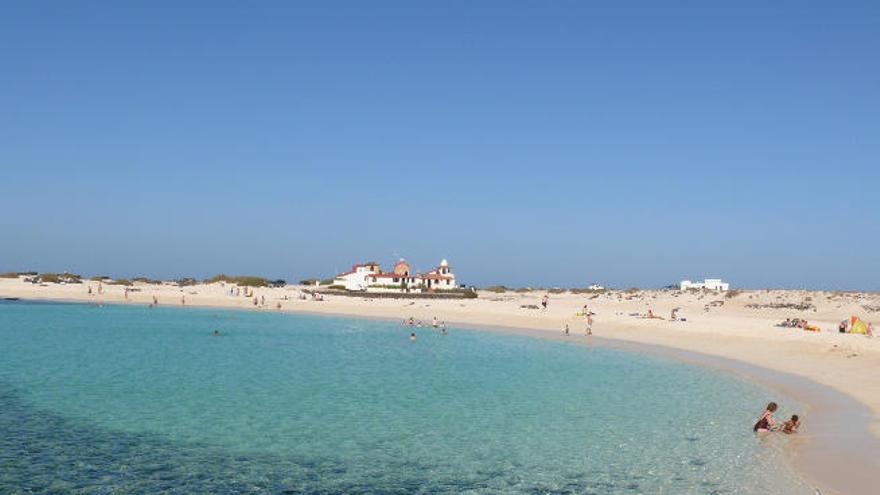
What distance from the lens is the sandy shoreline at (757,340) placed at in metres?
18.5

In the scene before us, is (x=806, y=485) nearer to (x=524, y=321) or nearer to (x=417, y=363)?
(x=417, y=363)

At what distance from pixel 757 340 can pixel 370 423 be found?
108 ft

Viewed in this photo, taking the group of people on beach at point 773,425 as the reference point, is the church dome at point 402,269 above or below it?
above

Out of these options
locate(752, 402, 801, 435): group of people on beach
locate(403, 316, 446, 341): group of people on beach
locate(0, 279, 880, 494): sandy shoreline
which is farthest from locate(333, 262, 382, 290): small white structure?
locate(752, 402, 801, 435): group of people on beach

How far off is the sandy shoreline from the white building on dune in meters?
13.8

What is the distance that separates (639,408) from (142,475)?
55.7ft

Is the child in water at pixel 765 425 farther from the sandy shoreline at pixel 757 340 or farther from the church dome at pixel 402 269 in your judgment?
the church dome at pixel 402 269

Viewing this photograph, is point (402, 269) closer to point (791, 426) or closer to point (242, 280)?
point (242, 280)

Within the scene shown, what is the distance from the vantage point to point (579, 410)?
25078mm

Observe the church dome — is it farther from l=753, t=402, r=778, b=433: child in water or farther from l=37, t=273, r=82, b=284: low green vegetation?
l=753, t=402, r=778, b=433: child in water

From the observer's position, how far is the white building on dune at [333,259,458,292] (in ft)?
372

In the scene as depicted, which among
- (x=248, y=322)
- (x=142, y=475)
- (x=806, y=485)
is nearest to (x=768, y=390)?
(x=806, y=485)

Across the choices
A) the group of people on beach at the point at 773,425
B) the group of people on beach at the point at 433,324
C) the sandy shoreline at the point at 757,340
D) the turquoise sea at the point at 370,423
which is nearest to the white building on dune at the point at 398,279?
the sandy shoreline at the point at 757,340

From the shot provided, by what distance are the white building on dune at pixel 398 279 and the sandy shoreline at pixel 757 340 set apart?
544 inches
